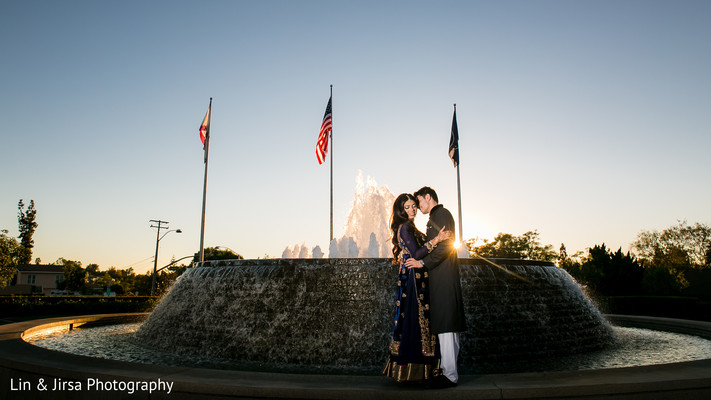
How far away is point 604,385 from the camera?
14.6ft

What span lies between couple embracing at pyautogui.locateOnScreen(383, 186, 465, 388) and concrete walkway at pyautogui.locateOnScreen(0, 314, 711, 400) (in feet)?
0.74

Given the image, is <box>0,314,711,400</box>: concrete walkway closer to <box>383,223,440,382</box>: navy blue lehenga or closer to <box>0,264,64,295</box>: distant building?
<box>383,223,440,382</box>: navy blue lehenga

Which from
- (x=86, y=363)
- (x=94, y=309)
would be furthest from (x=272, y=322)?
(x=94, y=309)

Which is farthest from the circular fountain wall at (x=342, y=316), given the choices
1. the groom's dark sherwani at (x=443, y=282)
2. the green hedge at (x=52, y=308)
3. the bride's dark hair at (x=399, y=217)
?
the green hedge at (x=52, y=308)

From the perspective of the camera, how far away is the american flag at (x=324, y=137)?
792 inches

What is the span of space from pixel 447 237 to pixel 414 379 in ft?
5.08

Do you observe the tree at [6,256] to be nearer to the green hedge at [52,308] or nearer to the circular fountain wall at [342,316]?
the green hedge at [52,308]

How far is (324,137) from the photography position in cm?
2038

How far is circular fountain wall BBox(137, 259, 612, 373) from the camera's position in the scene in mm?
7574

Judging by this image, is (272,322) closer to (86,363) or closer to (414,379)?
(86,363)

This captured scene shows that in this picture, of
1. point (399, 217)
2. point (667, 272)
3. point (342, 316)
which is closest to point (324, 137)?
point (342, 316)

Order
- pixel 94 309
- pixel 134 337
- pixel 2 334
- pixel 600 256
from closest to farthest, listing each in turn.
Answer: pixel 2 334 < pixel 134 337 < pixel 94 309 < pixel 600 256

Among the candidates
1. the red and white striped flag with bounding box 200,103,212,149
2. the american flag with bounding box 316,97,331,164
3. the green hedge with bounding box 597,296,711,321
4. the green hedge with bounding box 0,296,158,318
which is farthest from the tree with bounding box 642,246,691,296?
the green hedge with bounding box 0,296,158,318

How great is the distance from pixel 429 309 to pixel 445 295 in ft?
0.78
